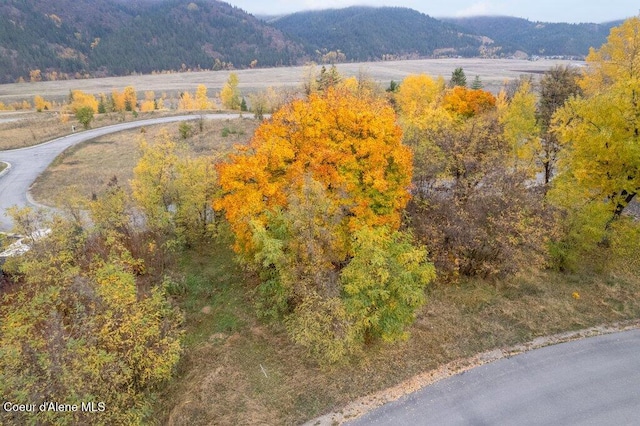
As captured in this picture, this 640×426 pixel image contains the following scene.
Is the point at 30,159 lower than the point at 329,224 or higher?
lower

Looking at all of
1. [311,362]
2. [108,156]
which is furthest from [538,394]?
[108,156]

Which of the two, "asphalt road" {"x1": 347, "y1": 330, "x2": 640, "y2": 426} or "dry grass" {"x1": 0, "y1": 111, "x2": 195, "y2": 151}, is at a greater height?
"dry grass" {"x1": 0, "y1": 111, "x2": 195, "y2": 151}

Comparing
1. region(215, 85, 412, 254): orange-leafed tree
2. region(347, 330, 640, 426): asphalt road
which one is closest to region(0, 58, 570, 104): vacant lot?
region(215, 85, 412, 254): orange-leafed tree

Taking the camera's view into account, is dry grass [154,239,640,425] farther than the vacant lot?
No

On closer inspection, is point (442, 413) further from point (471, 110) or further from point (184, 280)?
point (471, 110)

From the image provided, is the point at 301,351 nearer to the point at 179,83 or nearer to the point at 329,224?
the point at 329,224

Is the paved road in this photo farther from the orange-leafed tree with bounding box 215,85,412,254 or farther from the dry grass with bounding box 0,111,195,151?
the orange-leafed tree with bounding box 215,85,412,254

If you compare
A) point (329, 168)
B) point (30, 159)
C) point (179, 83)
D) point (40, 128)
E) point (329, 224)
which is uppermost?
point (179, 83)
